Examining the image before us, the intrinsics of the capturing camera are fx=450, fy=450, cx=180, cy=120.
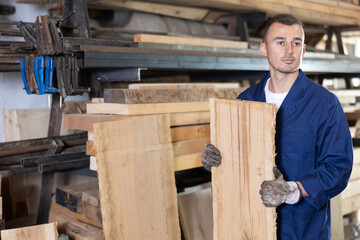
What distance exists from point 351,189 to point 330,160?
191 cm

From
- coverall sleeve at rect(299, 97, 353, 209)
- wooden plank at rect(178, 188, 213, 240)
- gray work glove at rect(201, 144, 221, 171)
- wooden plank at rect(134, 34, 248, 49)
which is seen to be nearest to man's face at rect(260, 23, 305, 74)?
coverall sleeve at rect(299, 97, 353, 209)

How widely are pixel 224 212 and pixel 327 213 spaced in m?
0.50

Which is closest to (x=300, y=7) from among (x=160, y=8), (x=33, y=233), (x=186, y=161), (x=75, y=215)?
(x=160, y=8)

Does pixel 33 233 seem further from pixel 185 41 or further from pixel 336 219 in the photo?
pixel 336 219

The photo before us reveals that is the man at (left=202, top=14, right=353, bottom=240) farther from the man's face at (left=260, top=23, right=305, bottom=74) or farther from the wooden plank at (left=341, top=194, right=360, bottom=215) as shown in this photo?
the wooden plank at (left=341, top=194, right=360, bottom=215)

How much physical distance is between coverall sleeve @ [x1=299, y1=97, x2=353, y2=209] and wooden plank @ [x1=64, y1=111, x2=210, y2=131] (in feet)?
3.65

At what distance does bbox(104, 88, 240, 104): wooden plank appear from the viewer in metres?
2.72

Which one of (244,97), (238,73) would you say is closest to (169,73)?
(238,73)

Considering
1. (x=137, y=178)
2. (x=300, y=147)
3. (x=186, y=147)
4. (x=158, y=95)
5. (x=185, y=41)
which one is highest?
(x=185, y=41)

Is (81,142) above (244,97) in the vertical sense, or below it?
below

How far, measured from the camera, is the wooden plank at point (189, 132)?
290 centimetres

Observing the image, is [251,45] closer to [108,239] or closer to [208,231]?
[208,231]

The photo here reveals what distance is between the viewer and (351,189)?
12.0 ft

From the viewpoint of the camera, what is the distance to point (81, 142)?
3.23 metres
